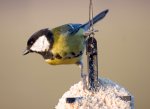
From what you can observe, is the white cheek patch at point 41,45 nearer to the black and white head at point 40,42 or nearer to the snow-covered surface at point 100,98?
the black and white head at point 40,42

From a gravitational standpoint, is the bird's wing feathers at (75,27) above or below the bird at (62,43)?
above

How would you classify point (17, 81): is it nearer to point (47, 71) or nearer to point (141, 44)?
point (47, 71)

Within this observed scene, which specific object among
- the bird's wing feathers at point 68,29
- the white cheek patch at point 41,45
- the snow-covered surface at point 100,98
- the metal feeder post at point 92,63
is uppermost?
the bird's wing feathers at point 68,29

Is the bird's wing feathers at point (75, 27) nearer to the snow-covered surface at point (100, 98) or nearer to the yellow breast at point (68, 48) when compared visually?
the yellow breast at point (68, 48)

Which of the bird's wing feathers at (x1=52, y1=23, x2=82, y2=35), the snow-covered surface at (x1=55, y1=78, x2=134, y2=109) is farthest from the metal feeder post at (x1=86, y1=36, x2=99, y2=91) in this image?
the bird's wing feathers at (x1=52, y1=23, x2=82, y2=35)

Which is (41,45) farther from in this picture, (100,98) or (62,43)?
(100,98)

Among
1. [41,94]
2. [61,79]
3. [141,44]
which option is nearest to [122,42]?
[141,44]

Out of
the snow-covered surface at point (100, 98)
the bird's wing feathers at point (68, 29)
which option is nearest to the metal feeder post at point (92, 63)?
the snow-covered surface at point (100, 98)

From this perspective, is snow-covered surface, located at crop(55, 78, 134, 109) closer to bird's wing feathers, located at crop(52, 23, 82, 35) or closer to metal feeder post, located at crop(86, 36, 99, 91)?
metal feeder post, located at crop(86, 36, 99, 91)

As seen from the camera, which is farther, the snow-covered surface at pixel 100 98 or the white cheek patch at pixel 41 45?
the white cheek patch at pixel 41 45

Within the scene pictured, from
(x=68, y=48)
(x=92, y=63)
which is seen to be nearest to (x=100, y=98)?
(x=92, y=63)
